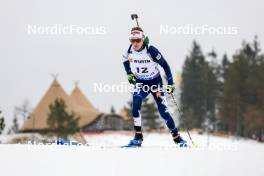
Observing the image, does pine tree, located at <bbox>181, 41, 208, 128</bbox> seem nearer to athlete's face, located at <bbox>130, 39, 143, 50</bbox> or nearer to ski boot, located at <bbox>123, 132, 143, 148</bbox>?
ski boot, located at <bbox>123, 132, 143, 148</bbox>

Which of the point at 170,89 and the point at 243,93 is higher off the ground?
the point at 243,93

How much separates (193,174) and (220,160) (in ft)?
3.11

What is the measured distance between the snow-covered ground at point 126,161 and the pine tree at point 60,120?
136 ft

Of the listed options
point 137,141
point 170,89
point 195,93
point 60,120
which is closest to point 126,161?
point 137,141

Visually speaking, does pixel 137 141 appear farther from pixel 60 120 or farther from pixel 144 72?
Answer: pixel 60 120

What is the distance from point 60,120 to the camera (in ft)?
170

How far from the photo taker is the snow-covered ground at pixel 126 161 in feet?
27.1

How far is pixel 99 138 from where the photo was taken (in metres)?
45.2

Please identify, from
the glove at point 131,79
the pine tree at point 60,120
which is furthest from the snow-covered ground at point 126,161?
the pine tree at point 60,120

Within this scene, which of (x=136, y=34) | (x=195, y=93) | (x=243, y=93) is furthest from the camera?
(x=195, y=93)

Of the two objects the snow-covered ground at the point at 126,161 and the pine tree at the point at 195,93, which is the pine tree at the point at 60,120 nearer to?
the pine tree at the point at 195,93

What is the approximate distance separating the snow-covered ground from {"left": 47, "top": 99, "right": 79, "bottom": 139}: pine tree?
4131cm

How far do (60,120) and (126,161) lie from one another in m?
43.6

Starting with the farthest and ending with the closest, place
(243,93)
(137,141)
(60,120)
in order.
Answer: (243,93)
(60,120)
(137,141)
